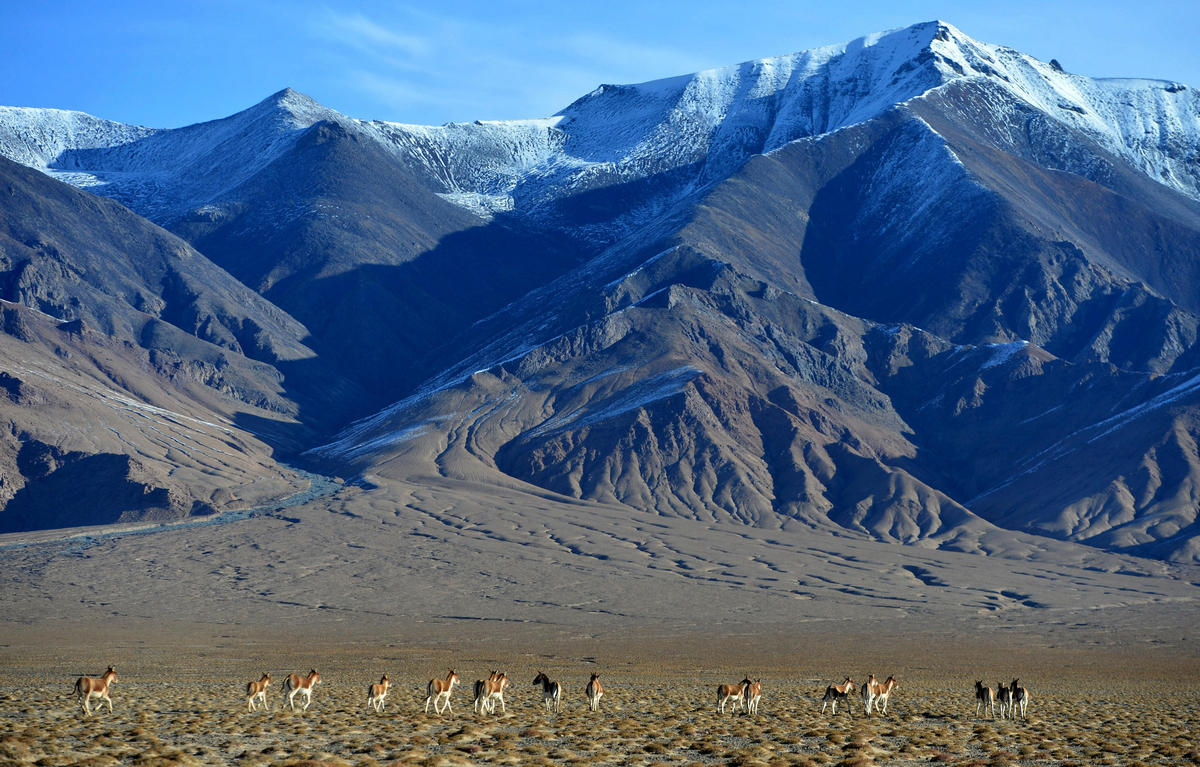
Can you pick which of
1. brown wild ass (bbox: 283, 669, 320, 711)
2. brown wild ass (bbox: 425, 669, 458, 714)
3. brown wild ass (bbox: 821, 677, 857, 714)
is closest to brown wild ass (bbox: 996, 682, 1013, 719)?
brown wild ass (bbox: 821, 677, 857, 714)

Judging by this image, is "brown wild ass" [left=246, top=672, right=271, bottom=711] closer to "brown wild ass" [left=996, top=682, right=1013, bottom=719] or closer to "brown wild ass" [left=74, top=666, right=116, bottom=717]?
"brown wild ass" [left=74, top=666, right=116, bottom=717]

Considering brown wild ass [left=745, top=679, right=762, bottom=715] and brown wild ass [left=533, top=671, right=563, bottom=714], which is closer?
brown wild ass [left=533, top=671, right=563, bottom=714]

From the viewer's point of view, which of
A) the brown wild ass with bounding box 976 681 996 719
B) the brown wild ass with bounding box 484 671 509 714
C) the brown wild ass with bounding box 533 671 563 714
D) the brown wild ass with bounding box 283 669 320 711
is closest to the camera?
the brown wild ass with bounding box 484 671 509 714

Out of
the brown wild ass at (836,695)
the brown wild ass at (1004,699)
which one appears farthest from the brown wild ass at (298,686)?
the brown wild ass at (1004,699)

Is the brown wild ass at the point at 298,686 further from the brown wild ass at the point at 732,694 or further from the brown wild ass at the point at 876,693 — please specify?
the brown wild ass at the point at 876,693

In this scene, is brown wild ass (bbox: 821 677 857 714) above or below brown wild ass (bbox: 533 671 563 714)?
above

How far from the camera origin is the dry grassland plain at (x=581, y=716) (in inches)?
1122

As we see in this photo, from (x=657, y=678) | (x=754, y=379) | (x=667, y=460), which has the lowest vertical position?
(x=657, y=678)

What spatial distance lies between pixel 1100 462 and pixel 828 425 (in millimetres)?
36657

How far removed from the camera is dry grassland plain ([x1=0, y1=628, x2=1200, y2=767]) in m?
28.5

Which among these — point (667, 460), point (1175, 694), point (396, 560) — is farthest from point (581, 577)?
point (1175, 694)

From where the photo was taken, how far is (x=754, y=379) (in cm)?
18988

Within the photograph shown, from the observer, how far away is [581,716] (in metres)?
36.7

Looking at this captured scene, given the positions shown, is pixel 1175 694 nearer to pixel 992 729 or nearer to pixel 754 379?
pixel 992 729
